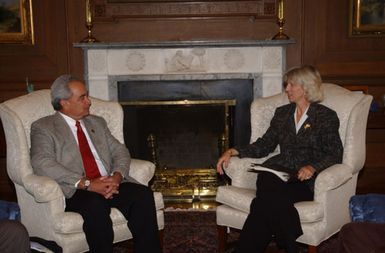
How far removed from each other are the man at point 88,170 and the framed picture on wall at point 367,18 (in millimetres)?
2707

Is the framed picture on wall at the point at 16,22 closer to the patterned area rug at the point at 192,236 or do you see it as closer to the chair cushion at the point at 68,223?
the patterned area rug at the point at 192,236

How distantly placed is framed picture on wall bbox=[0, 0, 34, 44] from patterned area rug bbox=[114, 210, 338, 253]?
222 centimetres

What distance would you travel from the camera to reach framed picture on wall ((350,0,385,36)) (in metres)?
4.88

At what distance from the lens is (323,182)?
3121 mm

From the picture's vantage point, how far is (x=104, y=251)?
2973 millimetres

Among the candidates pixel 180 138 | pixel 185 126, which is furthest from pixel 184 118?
pixel 180 138

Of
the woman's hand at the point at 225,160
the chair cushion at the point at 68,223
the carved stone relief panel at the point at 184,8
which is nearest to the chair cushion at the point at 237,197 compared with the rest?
the woman's hand at the point at 225,160

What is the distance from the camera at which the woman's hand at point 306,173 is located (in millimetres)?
3219

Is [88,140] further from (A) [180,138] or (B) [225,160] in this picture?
(A) [180,138]

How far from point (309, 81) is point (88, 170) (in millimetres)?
1588

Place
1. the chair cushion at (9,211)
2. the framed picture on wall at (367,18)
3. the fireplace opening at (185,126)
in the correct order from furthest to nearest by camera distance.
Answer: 1. the fireplace opening at (185,126)
2. the framed picture on wall at (367,18)
3. the chair cushion at (9,211)

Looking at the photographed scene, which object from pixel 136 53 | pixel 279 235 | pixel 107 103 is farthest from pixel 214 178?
pixel 279 235

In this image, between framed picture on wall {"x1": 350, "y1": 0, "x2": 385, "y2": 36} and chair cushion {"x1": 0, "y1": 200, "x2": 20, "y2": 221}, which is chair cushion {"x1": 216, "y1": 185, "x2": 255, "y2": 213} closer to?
chair cushion {"x1": 0, "y1": 200, "x2": 20, "y2": 221}

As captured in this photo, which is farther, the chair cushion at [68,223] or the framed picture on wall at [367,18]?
the framed picture on wall at [367,18]
